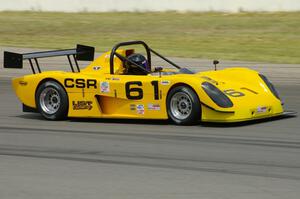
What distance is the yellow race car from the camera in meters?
Answer: 10.2

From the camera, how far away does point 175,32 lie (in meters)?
26.2

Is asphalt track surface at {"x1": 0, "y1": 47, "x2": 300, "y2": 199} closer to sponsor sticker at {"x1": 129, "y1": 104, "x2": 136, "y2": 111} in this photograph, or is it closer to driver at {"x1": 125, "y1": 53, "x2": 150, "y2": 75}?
sponsor sticker at {"x1": 129, "y1": 104, "x2": 136, "y2": 111}

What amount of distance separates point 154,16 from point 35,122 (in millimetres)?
18311

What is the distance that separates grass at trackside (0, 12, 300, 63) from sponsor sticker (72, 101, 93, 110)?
876 centimetres

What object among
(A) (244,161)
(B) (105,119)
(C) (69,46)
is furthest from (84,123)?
(C) (69,46)

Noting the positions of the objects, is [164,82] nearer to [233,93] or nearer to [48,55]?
[233,93]

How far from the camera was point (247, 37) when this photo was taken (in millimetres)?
23891

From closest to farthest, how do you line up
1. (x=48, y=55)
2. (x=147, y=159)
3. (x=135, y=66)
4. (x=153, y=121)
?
(x=147, y=159), (x=153, y=121), (x=135, y=66), (x=48, y=55)

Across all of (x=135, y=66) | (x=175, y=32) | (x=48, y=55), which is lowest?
(x=135, y=66)

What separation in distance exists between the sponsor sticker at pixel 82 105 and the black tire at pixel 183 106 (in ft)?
4.19

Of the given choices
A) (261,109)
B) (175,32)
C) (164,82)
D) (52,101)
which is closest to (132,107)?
(164,82)

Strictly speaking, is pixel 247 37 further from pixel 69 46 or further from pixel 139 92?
pixel 139 92

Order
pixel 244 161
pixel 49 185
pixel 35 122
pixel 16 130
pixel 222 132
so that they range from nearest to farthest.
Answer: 1. pixel 49 185
2. pixel 244 161
3. pixel 222 132
4. pixel 16 130
5. pixel 35 122

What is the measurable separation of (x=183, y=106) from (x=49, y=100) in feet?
7.23
